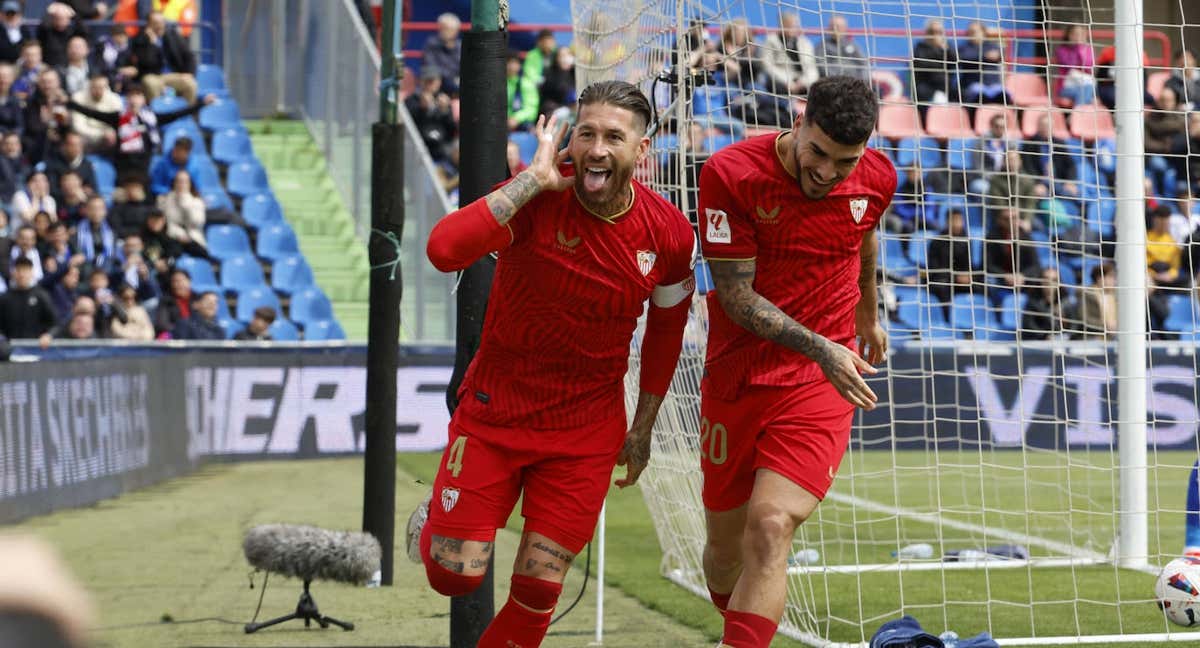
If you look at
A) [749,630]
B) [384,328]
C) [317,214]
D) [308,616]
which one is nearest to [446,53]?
[317,214]

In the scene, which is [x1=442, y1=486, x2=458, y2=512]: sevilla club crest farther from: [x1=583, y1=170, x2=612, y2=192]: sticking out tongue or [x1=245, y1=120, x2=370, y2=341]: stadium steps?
[x1=245, y1=120, x2=370, y2=341]: stadium steps

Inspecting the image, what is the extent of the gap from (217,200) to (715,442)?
52.0ft

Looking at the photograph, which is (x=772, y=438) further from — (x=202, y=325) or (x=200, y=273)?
(x=200, y=273)

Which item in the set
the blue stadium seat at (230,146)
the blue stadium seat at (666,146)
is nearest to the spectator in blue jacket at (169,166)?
the blue stadium seat at (230,146)

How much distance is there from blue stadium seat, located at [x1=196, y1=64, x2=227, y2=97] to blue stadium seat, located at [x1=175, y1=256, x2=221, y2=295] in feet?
14.3

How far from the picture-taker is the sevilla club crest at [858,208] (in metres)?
5.16

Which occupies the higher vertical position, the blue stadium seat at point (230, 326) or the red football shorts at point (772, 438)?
the blue stadium seat at point (230, 326)

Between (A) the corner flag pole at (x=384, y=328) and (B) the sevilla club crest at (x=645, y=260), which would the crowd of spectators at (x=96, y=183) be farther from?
(B) the sevilla club crest at (x=645, y=260)

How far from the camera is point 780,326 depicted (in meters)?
4.96

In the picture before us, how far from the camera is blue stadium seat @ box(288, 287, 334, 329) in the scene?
1868 centimetres

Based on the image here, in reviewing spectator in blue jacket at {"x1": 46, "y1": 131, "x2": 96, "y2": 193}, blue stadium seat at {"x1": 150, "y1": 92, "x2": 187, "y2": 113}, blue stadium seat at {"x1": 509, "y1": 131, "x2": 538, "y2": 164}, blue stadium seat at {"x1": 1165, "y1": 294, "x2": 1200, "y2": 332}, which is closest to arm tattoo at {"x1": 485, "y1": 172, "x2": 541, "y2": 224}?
spectator in blue jacket at {"x1": 46, "y1": 131, "x2": 96, "y2": 193}

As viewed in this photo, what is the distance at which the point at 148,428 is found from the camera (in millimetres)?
14125

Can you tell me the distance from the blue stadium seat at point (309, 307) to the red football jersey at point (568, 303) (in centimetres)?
1394

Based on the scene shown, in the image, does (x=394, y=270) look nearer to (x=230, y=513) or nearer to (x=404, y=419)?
(x=230, y=513)
